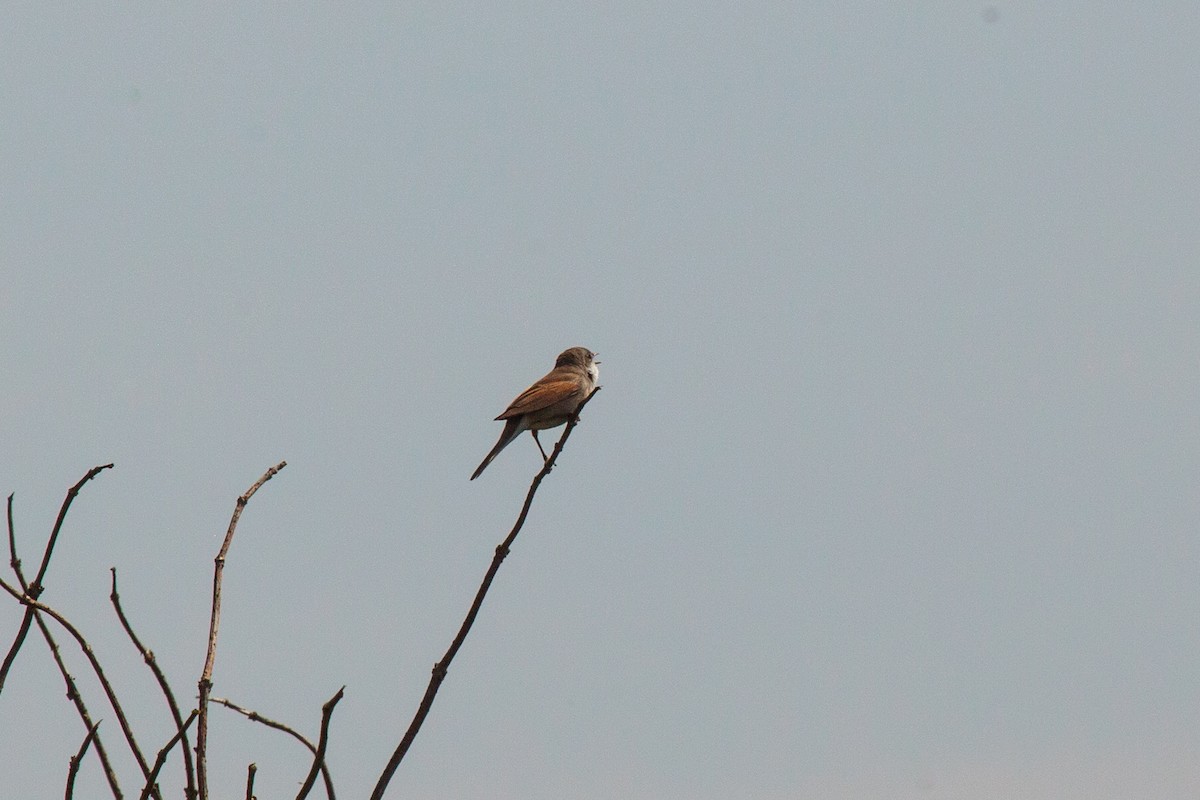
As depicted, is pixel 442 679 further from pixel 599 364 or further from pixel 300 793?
pixel 599 364

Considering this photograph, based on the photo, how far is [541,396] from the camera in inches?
481

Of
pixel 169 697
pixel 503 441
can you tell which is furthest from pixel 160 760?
pixel 503 441

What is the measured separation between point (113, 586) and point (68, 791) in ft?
1.47

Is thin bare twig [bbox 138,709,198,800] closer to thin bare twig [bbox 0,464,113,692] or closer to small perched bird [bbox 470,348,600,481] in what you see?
thin bare twig [bbox 0,464,113,692]

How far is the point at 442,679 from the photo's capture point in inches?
120

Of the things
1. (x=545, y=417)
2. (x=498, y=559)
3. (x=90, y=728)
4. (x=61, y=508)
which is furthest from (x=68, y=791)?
(x=545, y=417)

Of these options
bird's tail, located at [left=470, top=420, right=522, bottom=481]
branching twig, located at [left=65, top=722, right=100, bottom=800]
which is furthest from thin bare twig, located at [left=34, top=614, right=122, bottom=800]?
bird's tail, located at [left=470, top=420, right=522, bottom=481]

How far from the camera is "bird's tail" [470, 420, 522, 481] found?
11.0 meters

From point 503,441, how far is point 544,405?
0.56 metres

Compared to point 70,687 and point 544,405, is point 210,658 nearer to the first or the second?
point 70,687

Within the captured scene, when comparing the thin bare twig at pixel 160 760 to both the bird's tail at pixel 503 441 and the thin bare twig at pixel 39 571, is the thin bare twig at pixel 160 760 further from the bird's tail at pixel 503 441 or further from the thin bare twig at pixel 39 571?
the bird's tail at pixel 503 441

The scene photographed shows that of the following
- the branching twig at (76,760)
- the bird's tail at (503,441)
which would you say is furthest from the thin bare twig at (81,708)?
the bird's tail at (503,441)

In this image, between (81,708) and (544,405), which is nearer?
(81,708)

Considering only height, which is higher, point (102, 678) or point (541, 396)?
point (541, 396)
